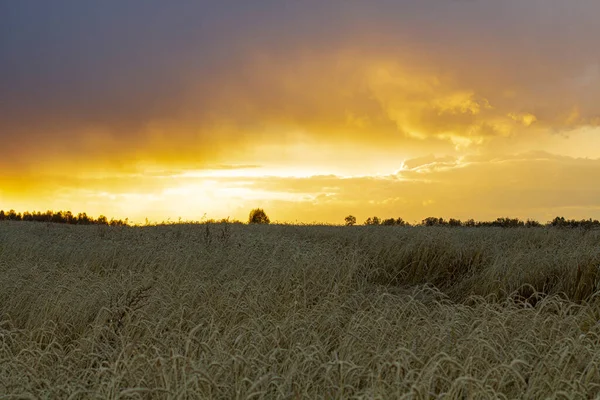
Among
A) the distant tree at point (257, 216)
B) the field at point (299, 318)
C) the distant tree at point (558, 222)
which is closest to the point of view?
the field at point (299, 318)

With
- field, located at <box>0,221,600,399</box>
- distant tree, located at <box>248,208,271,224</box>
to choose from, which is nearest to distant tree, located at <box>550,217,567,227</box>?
field, located at <box>0,221,600,399</box>

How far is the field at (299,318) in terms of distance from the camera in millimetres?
4500

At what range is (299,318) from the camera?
7488 millimetres

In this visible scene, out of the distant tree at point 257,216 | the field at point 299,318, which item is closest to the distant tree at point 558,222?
the field at point 299,318

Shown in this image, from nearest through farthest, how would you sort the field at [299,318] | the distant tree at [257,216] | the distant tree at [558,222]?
1. the field at [299,318]
2. the distant tree at [558,222]
3. the distant tree at [257,216]

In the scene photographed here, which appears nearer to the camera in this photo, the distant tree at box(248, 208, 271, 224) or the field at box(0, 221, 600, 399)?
the field at box(0, 221, 600, 399)

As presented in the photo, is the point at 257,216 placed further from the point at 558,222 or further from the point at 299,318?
the point at 299,318

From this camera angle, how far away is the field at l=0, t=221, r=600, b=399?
4.50m

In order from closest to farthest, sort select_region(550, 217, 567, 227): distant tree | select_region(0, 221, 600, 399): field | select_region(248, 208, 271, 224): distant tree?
select_region(0, 221, 600, 399): field, select_region(550, 217, 567, 227): distant tree, select_region(248, 208, 271, 224): distant tree

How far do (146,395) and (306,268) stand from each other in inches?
230

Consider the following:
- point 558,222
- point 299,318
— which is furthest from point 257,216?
point 299,318

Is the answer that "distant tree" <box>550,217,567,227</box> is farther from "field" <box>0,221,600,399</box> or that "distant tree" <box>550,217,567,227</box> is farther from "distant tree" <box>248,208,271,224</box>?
"distant tree" <box>248,208,271,224</box>

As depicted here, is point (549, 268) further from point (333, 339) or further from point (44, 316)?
point (44, 316)

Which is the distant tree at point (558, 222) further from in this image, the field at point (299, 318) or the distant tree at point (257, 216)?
the distant tree at point (257, 216)
